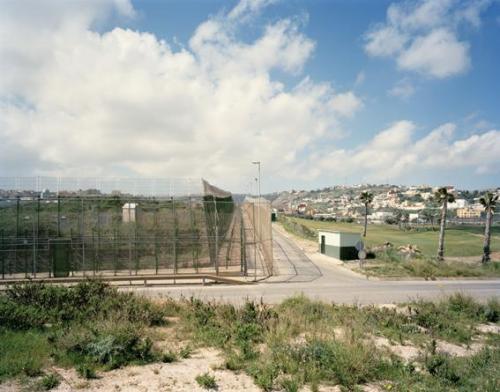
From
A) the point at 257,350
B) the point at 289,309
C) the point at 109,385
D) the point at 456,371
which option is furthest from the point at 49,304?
the point at 456,371

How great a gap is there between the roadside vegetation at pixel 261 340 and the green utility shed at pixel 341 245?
625 inches

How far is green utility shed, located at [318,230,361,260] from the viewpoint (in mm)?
31203

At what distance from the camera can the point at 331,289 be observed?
2062 cm

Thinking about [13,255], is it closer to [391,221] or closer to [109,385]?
[109,385]

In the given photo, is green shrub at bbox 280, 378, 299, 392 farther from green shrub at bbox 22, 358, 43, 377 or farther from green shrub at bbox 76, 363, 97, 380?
green shrub at bbox 22, 358, 43, 377

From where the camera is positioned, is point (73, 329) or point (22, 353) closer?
point (22, 353)

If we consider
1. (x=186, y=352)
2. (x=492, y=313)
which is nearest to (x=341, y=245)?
(x=492, y=313)

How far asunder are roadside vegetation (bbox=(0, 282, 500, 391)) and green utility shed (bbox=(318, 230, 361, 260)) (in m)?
15.9

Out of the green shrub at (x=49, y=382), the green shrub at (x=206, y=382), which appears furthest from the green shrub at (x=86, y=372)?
the green shrub at (x=206, y=382)

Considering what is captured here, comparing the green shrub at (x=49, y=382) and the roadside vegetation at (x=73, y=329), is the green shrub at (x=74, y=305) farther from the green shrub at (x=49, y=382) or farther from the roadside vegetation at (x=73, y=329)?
the green shrub at (x=49, y=382)

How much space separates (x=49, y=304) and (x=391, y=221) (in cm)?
12275

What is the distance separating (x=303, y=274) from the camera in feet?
82.1

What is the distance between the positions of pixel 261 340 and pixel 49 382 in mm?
5414

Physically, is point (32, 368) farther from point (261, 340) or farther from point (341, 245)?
point (341, 245)
